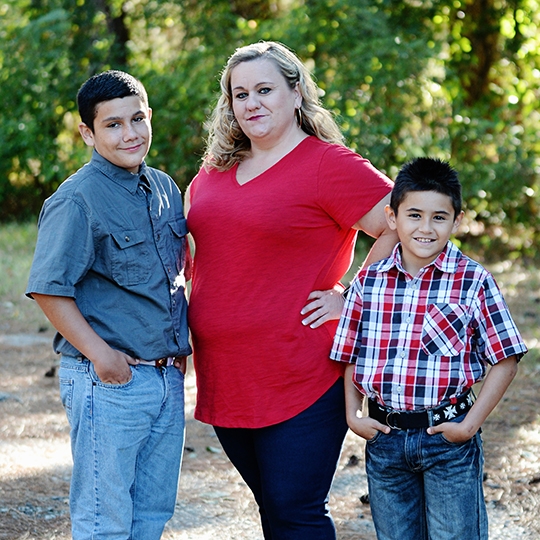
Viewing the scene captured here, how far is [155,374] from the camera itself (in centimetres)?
256

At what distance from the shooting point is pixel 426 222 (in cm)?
241

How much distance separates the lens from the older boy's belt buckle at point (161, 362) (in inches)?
100

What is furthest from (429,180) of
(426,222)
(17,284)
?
(17,284)

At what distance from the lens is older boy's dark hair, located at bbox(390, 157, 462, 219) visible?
95.3 inches

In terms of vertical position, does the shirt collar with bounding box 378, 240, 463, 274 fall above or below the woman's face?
below

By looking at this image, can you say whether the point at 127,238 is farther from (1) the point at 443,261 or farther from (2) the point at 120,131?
(1) the point at 443,261

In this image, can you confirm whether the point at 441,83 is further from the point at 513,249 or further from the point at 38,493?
the point at 38,493

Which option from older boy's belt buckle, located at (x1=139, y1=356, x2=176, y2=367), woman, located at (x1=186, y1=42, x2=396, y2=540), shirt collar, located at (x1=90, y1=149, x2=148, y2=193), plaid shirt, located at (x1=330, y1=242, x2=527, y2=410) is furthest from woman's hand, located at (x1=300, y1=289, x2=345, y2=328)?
shirt collar, located at (x1=90, y1=149, x2=148, y2=193)

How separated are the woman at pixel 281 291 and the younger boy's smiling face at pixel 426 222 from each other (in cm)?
16

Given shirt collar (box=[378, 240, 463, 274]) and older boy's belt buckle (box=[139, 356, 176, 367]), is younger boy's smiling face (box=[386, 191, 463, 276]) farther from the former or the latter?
older boy's belt buckle (box=[139, 356, 176, 367])

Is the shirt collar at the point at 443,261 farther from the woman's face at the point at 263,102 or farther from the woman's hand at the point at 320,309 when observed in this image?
the woman's face at the point at 263,102

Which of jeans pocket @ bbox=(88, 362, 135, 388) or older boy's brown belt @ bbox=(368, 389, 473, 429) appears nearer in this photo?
older boy's brown belt @ bbox=(368, 389, 473, 429)

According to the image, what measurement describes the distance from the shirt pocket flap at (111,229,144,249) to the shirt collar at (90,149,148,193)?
0.14 metres

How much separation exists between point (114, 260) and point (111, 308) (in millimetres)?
148
